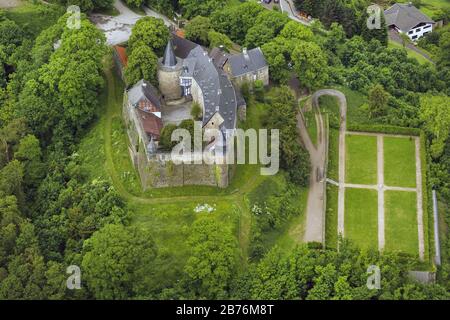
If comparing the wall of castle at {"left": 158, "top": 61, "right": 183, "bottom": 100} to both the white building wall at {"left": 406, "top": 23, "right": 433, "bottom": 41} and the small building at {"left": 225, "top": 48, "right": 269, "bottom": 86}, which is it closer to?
the small building at {"left": 225, "top": 48, "right": 269, "bottom": 86}

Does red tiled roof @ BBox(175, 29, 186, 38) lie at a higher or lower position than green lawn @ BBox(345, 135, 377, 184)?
higher

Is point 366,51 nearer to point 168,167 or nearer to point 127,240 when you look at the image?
point 168,167

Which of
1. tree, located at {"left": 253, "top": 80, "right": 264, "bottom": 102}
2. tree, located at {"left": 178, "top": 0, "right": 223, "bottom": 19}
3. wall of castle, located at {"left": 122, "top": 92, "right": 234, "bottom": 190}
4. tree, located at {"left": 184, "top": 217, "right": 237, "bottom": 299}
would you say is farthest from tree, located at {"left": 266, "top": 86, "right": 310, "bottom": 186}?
tree, located at {"left": 178, "top": 0, "right": 223, "bottom": 19}

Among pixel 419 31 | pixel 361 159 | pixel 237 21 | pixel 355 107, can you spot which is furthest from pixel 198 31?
pixel 419 31

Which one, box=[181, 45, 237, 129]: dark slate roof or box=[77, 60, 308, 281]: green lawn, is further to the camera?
box=[181, 45, 237, 129]: dark slate roof

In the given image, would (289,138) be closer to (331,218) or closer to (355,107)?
(331,218)

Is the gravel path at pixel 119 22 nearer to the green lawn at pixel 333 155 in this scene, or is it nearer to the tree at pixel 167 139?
the tree at pixel 167 139

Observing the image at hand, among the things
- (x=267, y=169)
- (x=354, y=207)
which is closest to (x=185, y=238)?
(x=267, y=169)
